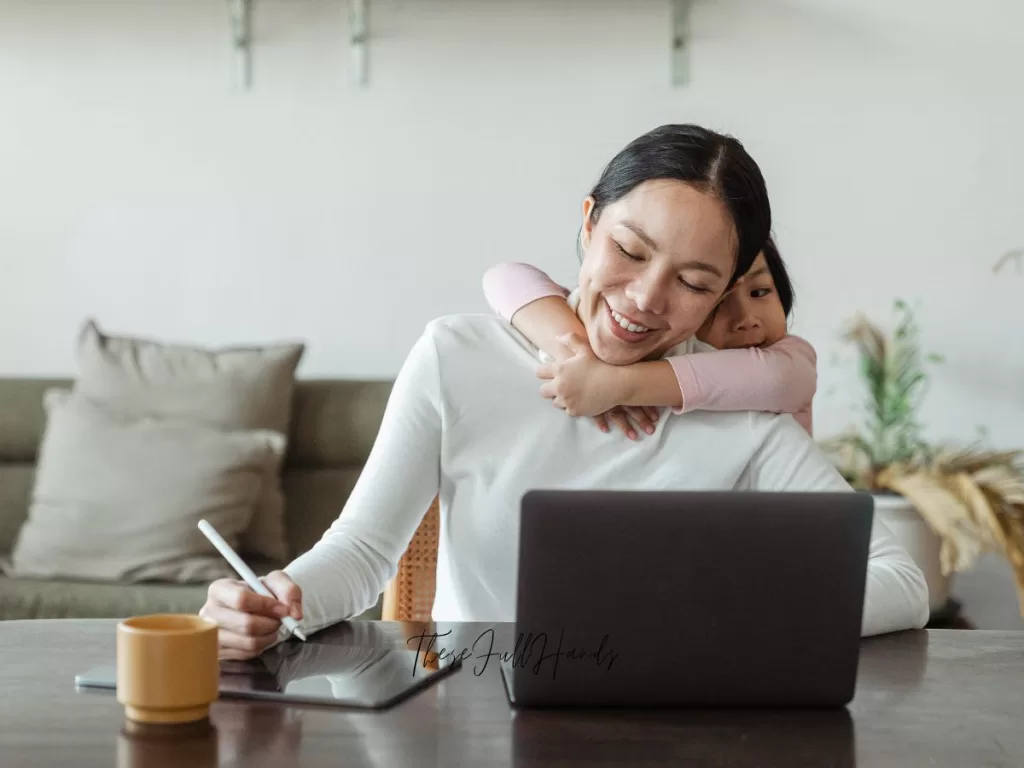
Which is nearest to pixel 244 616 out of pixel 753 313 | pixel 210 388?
pixel 753 313

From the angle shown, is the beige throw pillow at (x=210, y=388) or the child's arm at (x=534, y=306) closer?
the child's arm at (x=534, y=306)

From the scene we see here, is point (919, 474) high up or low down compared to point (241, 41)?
down

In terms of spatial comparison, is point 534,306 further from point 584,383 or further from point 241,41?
point 241,41

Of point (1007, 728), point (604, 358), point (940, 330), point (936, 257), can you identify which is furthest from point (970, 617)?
point (1007, 728)

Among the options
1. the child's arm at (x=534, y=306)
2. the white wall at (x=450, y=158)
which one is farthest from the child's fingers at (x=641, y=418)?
the white wall at (x=450, y=158)

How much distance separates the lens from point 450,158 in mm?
2930

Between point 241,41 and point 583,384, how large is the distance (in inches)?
76.1

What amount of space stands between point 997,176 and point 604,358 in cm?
194

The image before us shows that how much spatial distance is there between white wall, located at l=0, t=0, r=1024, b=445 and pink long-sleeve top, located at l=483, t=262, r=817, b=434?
4.97 ft

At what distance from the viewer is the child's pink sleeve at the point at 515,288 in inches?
57.6

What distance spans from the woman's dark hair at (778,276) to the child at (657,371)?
0.02 m

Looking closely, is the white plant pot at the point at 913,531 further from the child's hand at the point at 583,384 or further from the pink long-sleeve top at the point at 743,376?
the child's hand at the point at 583,384

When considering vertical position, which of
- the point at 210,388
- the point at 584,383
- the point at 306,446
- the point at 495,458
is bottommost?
the point at 306,446

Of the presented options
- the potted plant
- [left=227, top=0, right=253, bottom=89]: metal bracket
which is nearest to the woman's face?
the potted plant
